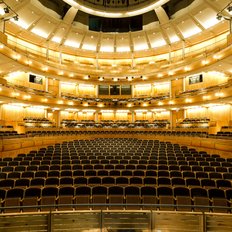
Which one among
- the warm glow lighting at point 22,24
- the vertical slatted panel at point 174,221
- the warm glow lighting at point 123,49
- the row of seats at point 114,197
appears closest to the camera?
the vertical slatted panel at point 174,221

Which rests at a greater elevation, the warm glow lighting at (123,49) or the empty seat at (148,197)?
the warm glow lighting at (123,49)

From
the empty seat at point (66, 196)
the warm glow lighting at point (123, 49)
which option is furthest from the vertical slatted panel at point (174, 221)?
the warm glow lighting at point (123, 49)

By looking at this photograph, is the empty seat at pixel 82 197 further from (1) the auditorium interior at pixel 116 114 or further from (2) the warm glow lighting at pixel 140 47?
(2) the warm glow lighting at pixel 140 47

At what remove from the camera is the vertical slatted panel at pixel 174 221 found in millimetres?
3949

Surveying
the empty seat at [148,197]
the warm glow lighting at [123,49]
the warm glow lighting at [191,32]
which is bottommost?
the empty seat at [148,197]

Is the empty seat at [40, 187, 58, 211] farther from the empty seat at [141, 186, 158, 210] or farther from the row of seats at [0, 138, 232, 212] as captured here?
the empty seat at [141, 186, 158, 210]

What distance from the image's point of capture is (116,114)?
27.5 m

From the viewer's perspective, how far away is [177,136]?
54.2 ft

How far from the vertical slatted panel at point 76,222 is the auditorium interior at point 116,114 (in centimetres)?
2

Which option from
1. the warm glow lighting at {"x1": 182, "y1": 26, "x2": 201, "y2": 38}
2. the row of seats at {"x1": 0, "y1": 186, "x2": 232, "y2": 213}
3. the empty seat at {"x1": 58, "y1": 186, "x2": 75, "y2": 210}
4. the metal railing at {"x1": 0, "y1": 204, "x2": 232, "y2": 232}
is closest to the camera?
the metal railing at {"x1": 0, "y1": 204, "x2": 232, "y2": 232}

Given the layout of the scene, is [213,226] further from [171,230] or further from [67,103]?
[67,103]

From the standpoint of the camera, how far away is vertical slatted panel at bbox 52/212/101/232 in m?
3.91

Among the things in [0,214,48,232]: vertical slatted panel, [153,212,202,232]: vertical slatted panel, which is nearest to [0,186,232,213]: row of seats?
[153,212,202,232]: vertical slatted panel

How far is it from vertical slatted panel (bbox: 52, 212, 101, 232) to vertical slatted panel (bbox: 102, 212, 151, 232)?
158 mm
